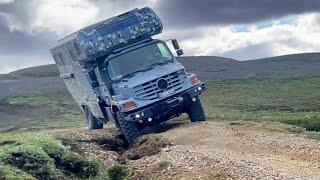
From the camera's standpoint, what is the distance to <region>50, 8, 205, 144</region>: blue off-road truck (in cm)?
2270

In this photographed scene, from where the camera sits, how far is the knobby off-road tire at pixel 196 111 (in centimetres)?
2436

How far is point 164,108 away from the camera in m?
22.9

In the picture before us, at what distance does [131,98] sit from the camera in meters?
22.6

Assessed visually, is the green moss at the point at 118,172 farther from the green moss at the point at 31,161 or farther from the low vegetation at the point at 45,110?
the low vegetation at the point at 45,110

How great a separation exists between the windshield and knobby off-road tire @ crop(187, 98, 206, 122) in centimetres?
193

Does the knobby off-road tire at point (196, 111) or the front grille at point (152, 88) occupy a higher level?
the front grille at point (152, 88)

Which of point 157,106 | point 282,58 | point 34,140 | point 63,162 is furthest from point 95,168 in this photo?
point 282,58

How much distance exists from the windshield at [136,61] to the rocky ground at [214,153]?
2.59 meters

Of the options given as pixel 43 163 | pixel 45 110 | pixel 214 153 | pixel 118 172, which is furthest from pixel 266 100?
pixel 43 163

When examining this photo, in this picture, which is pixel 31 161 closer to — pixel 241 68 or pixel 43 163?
pixel 43 163

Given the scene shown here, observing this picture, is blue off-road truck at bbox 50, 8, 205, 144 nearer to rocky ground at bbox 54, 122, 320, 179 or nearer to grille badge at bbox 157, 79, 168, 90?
grille badge at bbox 157, 79, 168, 90

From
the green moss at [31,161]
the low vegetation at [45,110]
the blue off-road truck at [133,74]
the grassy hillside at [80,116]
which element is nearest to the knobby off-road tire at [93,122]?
the grassy hillside at [80,116]

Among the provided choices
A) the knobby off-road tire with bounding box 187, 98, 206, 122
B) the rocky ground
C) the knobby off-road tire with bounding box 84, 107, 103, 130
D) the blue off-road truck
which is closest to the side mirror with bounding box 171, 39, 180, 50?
the blue off-road truck

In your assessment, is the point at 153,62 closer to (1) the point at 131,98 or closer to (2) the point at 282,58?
(1) the point at 131,98
